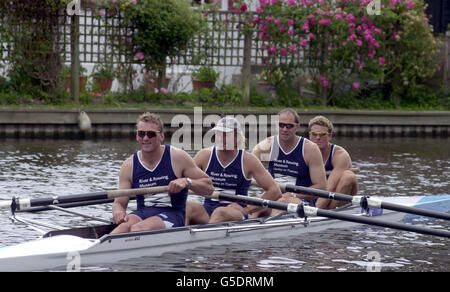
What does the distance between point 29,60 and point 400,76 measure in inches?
347

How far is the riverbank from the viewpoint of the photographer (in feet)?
58.3

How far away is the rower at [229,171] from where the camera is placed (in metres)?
9.68

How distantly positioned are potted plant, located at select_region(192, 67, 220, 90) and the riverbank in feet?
5.21

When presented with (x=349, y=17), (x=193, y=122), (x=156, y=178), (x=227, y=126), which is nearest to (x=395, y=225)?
(x=227, y=126)

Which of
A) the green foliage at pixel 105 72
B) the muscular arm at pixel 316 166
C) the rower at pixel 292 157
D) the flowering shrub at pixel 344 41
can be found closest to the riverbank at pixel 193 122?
the flowering shrub at pixel 344 41

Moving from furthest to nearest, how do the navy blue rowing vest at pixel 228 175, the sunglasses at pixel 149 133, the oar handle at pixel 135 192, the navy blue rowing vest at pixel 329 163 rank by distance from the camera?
the navy blue rowing vest at pixel 329 163 < the navy blue rowing vest at pixel 228 175 < the sunglasses at pixel 149 133 < the oar handle at pixel 135 192

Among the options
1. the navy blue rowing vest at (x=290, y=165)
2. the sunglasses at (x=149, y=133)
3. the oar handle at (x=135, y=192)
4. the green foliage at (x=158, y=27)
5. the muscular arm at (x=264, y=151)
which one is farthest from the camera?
the green foliage at (x=158, y=27)

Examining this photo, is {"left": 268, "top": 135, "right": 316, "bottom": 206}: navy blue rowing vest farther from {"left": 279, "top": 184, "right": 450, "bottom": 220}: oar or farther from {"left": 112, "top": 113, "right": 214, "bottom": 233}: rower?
{"left": 112, "top": 113, "right": 214, "bottom": 233}: rower

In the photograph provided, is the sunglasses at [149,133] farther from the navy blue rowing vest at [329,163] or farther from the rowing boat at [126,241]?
the navy blue rowing vest at [329,163]

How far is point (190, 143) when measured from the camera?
1827 centimetres

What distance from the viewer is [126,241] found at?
8648 millimetres

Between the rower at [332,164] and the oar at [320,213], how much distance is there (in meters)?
1.71

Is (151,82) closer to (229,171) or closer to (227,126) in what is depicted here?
(229,171)
